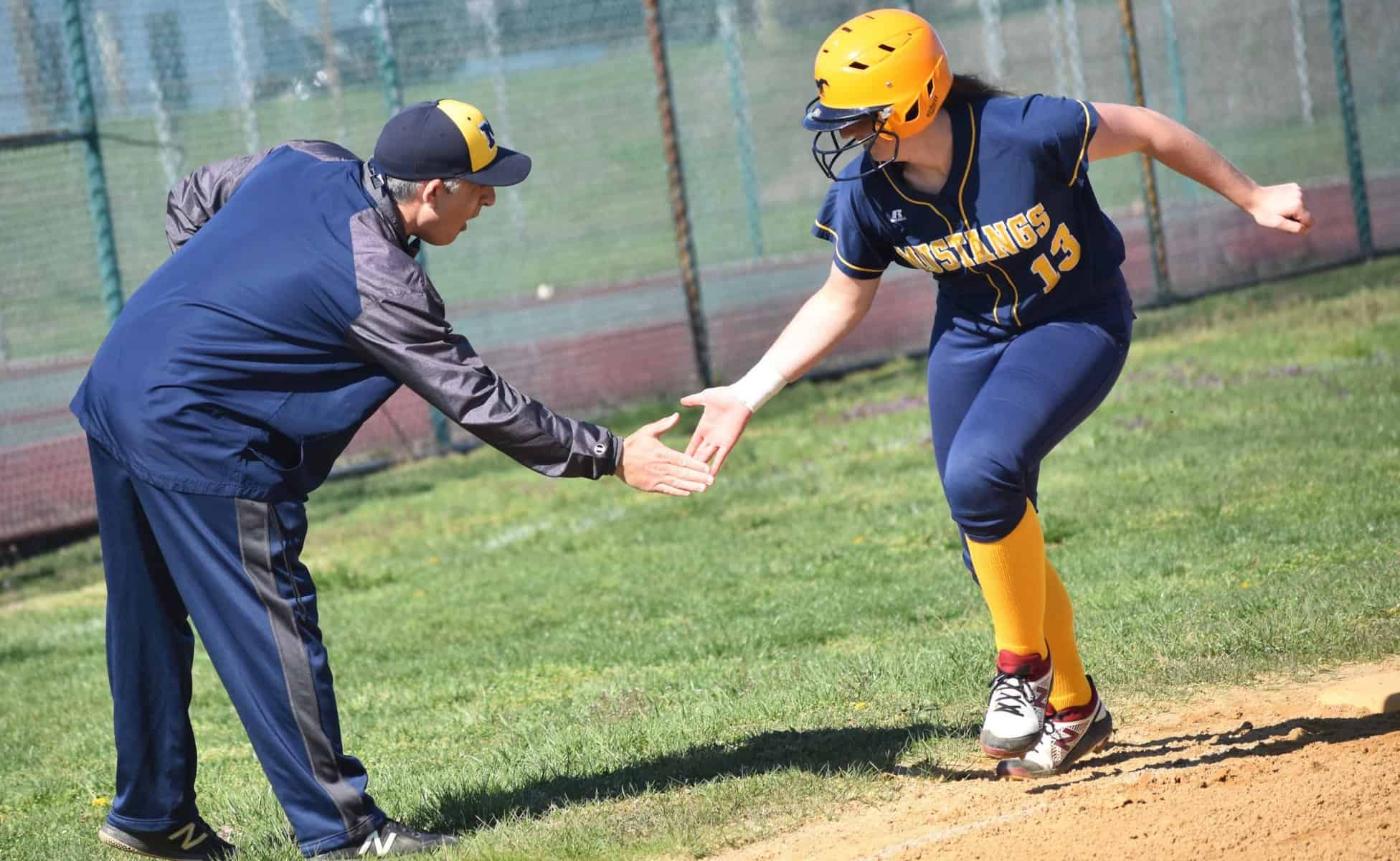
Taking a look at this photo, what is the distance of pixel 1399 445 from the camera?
838cm

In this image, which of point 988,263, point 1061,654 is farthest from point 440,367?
point 1061,654

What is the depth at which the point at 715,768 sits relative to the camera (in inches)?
195

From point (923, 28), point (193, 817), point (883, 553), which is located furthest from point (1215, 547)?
point (193, 817)

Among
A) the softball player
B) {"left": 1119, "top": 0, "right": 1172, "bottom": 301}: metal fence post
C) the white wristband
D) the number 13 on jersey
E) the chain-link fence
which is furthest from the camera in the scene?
{"left": 1119, "top": 0, "right": 1172, "bottom": 301}: metal fence post

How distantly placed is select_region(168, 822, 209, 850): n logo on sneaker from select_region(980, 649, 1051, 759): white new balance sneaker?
7.64 feet

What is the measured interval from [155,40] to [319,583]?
6.04 m

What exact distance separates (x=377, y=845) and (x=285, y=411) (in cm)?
124

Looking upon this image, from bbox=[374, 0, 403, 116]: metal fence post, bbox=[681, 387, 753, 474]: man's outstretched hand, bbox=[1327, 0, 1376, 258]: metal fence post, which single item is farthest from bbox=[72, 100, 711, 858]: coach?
bbox=[1327, 0, 1376, 258]: metal fence post

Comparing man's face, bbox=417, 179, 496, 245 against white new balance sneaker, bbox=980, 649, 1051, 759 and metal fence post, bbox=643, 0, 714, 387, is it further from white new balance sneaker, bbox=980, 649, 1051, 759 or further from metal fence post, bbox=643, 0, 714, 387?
metal fence post, bbox=643, 0, 714, 387

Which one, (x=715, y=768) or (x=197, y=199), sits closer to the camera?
(x=197, y=199)

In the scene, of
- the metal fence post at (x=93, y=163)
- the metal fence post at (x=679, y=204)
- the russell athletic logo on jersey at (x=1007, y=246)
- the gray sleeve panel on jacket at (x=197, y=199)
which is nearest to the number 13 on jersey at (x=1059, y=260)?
the russell athletic logo on jersey at (x=1007, y=246)

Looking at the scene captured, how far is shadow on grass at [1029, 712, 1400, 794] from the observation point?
452cm

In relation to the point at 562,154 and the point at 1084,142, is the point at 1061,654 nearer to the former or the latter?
the point at 1084,142

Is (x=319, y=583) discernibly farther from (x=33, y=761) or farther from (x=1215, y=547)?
(x=1215, y=547)
